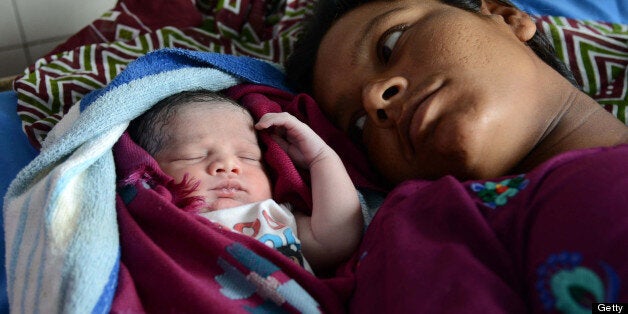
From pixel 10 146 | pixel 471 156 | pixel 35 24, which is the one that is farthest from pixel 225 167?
pixel 35 24

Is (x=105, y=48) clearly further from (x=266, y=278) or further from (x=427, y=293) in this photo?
(x=427, y=293)

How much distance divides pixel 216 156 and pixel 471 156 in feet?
1.30

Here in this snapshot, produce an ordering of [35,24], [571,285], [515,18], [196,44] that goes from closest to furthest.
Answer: [571,285], [515,18], [196,44], [35,24]

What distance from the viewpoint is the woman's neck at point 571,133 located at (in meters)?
0.89

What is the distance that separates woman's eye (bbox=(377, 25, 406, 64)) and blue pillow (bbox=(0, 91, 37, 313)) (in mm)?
692

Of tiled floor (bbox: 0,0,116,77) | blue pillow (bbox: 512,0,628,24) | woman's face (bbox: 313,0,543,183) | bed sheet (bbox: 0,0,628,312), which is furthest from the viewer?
tiled floor (bbox: 0,0,116,77)

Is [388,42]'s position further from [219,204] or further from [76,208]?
[76,208]

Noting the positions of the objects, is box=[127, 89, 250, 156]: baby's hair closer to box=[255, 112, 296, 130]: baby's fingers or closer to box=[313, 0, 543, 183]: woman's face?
box=[255, 112, 296, 130]: baby's fingers

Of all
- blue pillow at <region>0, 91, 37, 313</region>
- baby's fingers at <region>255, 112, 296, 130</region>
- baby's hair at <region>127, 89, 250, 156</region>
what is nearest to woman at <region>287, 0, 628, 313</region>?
baby's fingers at <region>255, 112, 296, 130</region>

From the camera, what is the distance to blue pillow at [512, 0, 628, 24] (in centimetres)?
146

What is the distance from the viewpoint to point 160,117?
3.26 feet

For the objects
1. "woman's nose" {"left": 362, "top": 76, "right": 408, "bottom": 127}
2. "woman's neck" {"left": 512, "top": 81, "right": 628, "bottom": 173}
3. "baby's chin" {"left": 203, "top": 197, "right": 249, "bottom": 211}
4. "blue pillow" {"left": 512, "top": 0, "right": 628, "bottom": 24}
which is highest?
"woman's nose" {"left": 362, "top": 76, "right": 408, "bottom": 127}

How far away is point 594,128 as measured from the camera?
0.92 meters

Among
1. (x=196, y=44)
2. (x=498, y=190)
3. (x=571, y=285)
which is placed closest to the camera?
(x=571, y=285)
